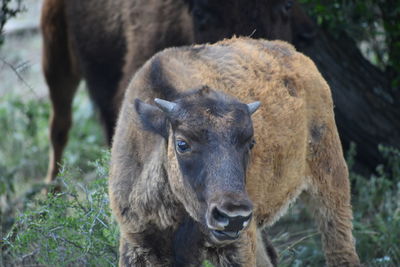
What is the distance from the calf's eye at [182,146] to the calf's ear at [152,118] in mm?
204

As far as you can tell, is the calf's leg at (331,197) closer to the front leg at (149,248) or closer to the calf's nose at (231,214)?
the front leg at (149,248)

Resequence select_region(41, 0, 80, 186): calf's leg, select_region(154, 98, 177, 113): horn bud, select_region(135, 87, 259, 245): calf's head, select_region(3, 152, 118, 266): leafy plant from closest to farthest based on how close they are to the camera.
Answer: select_region(135, 87, 259, 245): calf's head → select_region(154, 98, 177, 113): horn bud → select_region(3, 152, 118, 266): leafy plant → select_region(41, 0, 80, 186): calf's leg

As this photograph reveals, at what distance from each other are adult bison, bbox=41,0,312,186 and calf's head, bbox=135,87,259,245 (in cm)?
216

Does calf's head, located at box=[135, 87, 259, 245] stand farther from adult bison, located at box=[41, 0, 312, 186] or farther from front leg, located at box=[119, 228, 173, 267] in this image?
adult bison, located at box=[41, 0, 312, 186]

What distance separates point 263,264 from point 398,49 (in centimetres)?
289

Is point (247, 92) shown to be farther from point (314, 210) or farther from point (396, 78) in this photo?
point (396, 78)

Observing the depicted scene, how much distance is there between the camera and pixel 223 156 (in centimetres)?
400

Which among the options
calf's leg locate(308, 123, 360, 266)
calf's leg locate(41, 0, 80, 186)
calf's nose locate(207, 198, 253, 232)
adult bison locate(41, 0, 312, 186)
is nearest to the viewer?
calf's nose locate(207, 198, 253, 232)

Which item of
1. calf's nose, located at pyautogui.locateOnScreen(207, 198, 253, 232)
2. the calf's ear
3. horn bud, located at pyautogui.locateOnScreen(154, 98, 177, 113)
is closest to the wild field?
calf's nose, located at pyautogui.locateOnScreen(207, 198, 253, 232)

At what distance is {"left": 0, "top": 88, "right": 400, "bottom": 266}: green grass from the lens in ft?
17.3

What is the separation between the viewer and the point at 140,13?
24.9 ft

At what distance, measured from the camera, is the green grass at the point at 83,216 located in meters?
5.29

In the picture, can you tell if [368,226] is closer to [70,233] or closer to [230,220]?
[70,233]

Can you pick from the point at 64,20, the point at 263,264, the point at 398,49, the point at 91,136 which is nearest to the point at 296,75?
the point at 263,264
